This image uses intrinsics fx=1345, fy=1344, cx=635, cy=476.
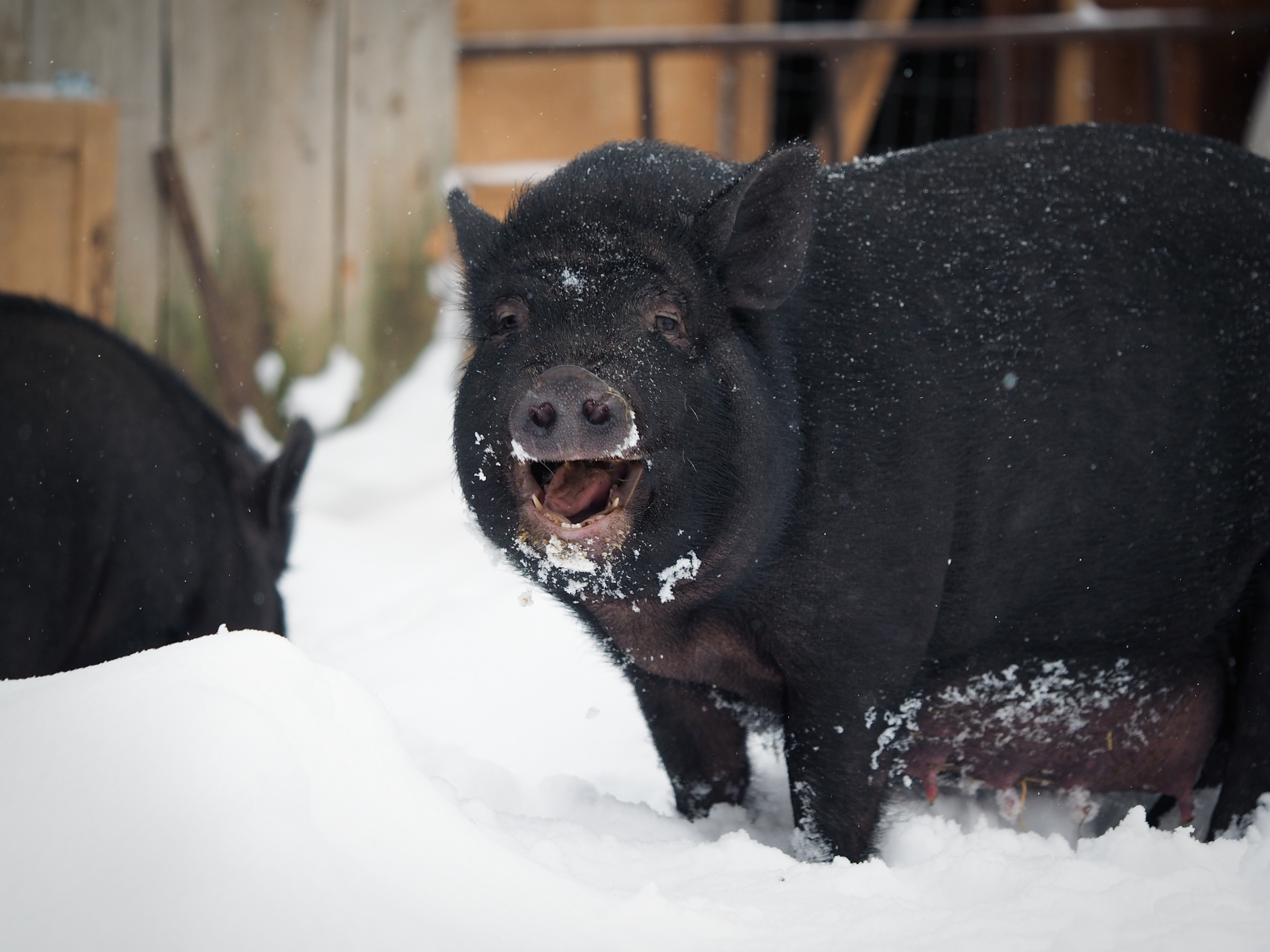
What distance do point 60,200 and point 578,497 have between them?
407 cm

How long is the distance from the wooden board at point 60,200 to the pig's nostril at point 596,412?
381cm

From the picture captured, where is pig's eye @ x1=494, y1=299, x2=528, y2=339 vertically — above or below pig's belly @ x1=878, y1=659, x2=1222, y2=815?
above

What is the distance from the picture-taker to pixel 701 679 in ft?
9.31

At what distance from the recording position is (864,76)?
8523mm

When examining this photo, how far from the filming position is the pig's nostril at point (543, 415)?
225 centimetres

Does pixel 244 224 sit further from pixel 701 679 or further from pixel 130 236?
Result: pixel 701 679

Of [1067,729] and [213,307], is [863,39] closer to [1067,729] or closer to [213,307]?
[213,307]

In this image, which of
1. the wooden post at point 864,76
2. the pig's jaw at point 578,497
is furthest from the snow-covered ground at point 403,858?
the wooden post at point 864,76

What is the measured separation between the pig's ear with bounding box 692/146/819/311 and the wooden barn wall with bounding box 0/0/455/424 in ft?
14.0

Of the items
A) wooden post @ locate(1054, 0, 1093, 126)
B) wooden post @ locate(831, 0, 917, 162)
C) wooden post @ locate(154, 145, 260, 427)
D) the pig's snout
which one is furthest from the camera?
wooden post @ locate(1054, 0, 1093, 126)

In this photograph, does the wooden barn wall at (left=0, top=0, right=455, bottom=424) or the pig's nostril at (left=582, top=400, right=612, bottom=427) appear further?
the wooden barn wall at (left=0, top=0, right=455, bottom=424)

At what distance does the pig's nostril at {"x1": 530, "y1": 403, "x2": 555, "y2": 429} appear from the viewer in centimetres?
225

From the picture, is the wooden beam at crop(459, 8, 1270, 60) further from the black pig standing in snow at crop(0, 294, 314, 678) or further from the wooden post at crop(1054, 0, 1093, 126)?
the black pig standing in snow at crop(0, 294, 314, 678)

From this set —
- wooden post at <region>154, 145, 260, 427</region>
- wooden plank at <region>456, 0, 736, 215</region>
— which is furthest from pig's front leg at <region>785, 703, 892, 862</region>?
wooden plank at <region>456, 0, 736, 215</region>
